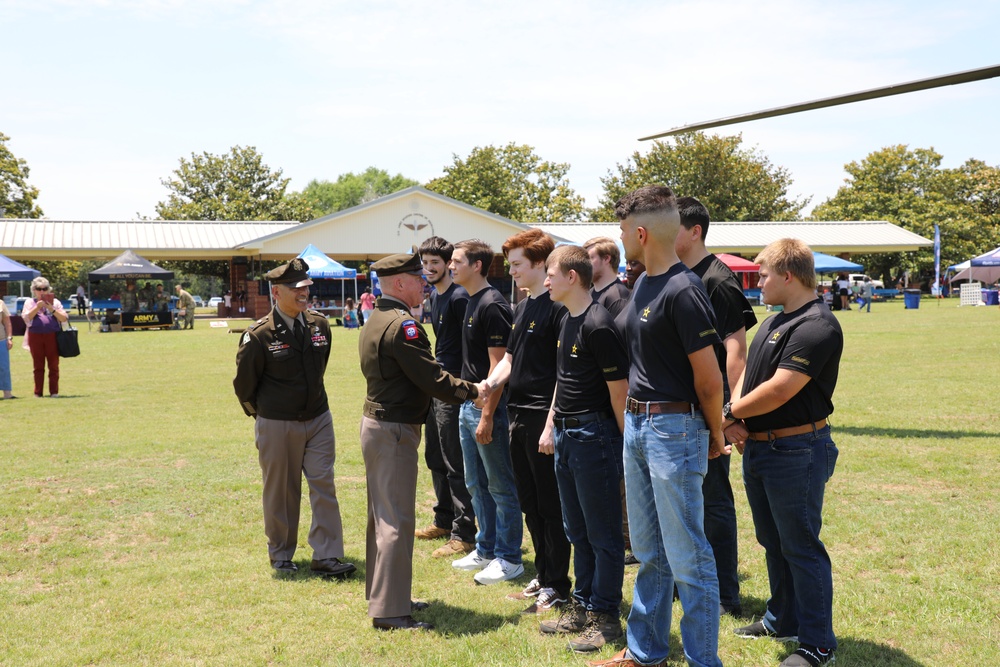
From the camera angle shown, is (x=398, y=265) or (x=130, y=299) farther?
(x=130, y=299)

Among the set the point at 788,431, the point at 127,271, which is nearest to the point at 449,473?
the point at 788,431

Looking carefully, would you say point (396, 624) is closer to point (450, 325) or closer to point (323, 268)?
point (450, 325)

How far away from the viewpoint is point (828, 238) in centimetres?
6356

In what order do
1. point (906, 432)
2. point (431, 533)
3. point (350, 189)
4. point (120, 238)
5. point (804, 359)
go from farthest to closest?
point (350, 189)
point (120, 238)
point (906, 432)
point (431, 533)
point (804, 359)

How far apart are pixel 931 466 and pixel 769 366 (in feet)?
17.5

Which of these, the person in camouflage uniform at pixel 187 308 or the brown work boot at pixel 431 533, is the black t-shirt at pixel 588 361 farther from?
the person in camouflage uniform at pixel 187 308

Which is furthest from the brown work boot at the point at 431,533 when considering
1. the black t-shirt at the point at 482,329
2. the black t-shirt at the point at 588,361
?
the black t-shirt at the point at 588,361

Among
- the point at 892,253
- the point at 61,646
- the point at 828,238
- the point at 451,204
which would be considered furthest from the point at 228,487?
the point at 892,253

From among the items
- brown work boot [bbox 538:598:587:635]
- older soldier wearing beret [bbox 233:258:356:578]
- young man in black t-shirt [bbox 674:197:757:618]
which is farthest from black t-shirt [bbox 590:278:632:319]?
older soldier wearing beret [bbox 233:258:356:578]

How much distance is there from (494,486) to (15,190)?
71884 mm

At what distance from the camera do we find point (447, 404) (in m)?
6.51

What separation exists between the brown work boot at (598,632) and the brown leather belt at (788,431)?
1.30m

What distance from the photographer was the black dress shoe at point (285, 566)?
6.14m

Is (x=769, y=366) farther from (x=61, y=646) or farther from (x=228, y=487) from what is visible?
(x=228, y=487)
